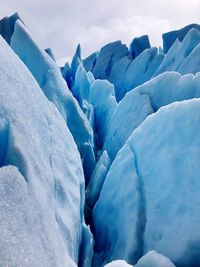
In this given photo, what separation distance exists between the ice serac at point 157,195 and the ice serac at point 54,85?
1332 mm

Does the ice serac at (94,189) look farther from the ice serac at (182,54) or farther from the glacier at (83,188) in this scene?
the ice serac at (182,54)

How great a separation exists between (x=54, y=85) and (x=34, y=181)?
2.48 metres

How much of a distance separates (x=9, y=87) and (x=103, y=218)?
1470 mm

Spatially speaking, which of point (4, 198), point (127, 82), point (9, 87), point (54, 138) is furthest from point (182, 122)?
point (127, 82)

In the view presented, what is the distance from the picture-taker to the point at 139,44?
16.2 metres

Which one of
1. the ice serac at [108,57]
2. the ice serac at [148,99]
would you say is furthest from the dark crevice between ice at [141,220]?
the ice serac at [108,57]

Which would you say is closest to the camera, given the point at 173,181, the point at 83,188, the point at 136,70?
the point at 173,181

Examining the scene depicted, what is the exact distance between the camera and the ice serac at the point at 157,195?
255 cm

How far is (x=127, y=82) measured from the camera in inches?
531

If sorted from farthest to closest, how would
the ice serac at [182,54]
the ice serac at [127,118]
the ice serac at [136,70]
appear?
the ice serac at [136,70] < the ice serac at [182,54] < the ice serac at [127,118]

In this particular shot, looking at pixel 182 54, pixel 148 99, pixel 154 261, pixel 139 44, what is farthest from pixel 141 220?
pixel 139 44

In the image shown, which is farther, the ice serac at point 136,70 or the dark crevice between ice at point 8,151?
the ice serac at point 136,70

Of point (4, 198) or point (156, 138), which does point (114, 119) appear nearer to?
point (156, 138)

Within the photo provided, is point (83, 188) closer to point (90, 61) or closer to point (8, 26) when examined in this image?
point (8, 26)
